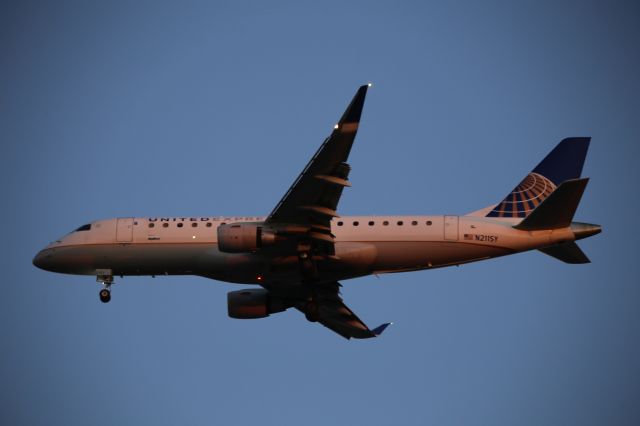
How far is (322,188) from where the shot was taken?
42.5m

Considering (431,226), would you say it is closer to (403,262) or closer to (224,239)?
(403,262)

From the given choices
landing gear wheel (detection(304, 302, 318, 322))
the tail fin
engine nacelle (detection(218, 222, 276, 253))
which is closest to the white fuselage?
engine nacelle (detection(218, 222, 276, 253))

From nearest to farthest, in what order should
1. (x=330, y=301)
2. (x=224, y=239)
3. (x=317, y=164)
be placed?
1. (x=317, y=164)
2. (x=224, y=239)
3. (x=330, y=301)

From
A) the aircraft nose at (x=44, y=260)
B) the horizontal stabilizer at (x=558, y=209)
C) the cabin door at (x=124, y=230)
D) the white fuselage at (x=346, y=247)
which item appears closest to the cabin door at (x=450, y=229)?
the white fuselage at (x=346, y=247)

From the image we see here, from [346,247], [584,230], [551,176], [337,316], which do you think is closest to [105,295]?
[337,316]

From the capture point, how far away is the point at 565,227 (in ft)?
146

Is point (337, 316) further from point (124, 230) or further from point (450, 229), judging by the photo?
point (124, 230)

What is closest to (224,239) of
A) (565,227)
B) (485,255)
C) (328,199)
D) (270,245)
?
(270,245)

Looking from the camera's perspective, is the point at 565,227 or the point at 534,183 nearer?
the point at 565,227

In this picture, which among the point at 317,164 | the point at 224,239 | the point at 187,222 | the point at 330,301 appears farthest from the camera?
the point at 330,301

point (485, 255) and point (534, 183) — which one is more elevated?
point (534, 183)

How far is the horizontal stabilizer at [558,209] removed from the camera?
4200 centimetres

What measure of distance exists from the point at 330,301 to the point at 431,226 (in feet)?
26.1

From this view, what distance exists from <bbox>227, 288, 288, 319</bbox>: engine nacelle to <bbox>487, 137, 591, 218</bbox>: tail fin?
1156cm
